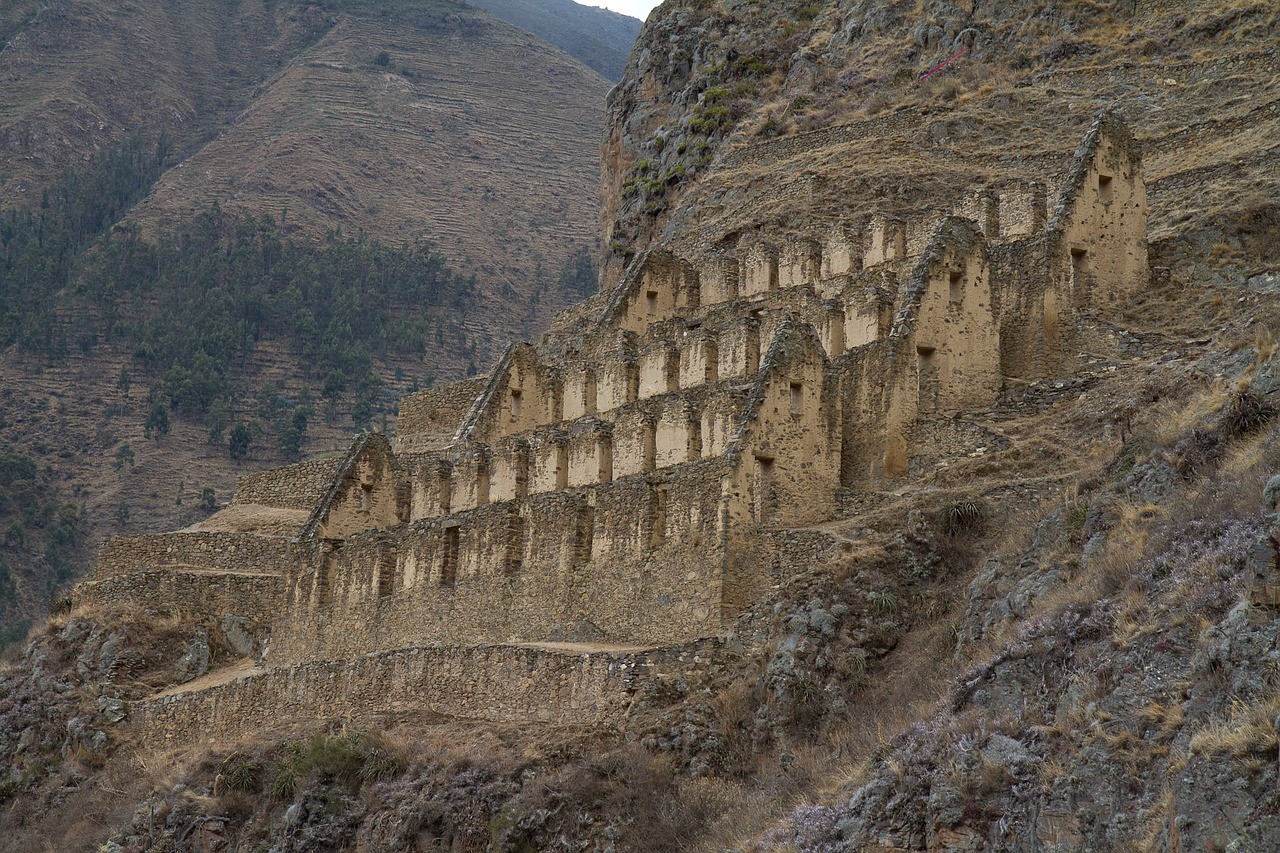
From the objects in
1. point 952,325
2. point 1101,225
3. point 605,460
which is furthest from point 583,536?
point 1101,225

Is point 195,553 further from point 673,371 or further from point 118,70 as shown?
point 118,70

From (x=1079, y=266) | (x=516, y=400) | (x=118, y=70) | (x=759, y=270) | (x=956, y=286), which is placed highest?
(x=118, y=70)

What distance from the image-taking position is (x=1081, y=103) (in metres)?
44.9

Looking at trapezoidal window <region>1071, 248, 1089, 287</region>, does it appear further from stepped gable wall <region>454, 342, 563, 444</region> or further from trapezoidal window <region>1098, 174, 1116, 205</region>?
stepped gable wall <region>454, 342, 563, 444</region>

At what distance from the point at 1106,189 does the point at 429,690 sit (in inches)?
599

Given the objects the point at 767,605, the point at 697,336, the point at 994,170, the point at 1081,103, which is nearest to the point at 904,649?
the point at 767,605

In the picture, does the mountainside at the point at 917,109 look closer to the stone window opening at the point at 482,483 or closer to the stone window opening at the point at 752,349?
the stone window opening at the point at 752,349

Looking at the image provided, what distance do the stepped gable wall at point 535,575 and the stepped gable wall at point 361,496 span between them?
1685mm

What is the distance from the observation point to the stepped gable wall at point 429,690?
82.5 ft

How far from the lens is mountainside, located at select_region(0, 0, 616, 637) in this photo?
10212 cm

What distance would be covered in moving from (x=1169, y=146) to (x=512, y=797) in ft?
73.6

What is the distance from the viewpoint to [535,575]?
102 ft

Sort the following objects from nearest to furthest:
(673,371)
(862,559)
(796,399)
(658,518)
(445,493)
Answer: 1. (862,559)
2. (796,399)
3. (658,518)
4. (673,371)
5. (445,493)

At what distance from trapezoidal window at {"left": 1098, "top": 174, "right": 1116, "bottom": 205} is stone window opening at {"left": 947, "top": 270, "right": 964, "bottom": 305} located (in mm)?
3652
